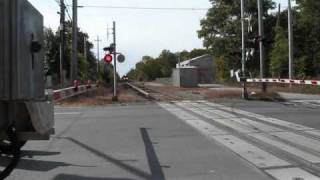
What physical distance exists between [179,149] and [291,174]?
11.0 feet

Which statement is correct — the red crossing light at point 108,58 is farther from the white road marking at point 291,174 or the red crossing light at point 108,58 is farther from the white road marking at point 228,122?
the white road marking at point 291,174

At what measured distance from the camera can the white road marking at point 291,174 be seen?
889 centimetres

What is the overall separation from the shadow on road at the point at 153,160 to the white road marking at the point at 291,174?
1644mm

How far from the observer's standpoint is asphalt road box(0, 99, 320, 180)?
954cm

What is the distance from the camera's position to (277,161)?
1034 cm

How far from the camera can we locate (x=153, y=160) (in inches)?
426

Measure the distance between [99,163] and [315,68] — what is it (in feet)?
216

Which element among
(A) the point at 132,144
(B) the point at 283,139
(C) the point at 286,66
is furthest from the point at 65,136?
A: (C) the point at 286,66

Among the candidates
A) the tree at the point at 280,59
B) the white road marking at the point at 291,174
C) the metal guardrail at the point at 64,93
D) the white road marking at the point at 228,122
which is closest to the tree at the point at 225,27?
the tree at the point at 280,59

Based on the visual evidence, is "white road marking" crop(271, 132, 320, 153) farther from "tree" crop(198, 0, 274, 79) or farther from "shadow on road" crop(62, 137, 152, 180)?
"tree" crop(198, 0, 274, 79)

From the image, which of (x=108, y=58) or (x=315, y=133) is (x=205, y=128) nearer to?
(x=315, y=133)

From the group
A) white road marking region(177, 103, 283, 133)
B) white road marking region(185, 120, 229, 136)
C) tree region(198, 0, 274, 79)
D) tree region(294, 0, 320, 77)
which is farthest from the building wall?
white road marking region(185, 120, 229, 136)

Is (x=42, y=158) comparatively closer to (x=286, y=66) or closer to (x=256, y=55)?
(x=286, y=66)

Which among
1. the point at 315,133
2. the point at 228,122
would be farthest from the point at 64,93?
the point at 315,133
